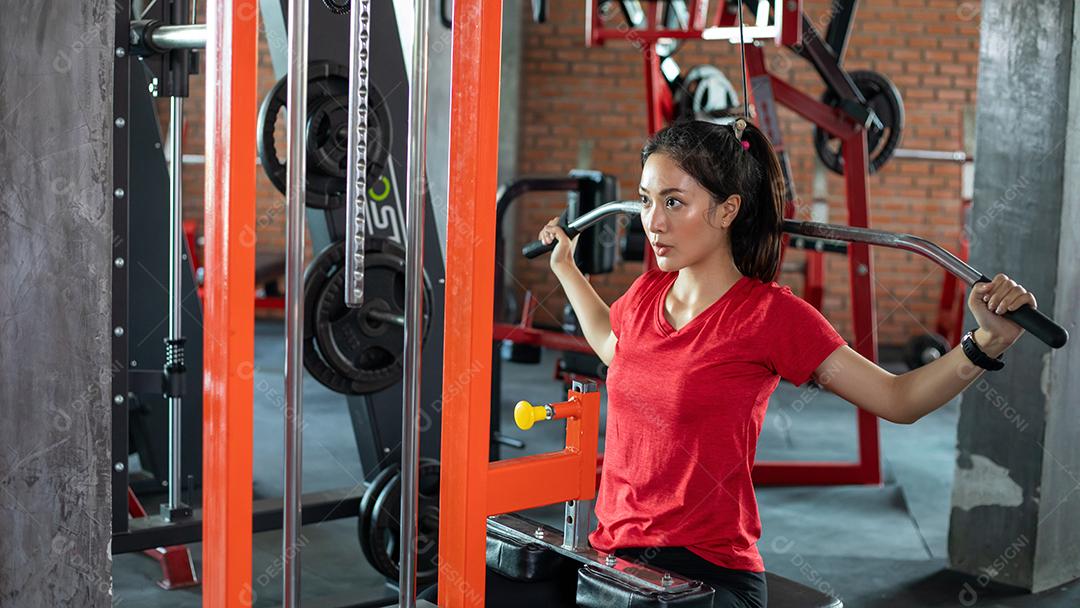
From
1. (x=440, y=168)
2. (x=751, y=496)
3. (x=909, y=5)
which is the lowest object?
(x=751, y=496)

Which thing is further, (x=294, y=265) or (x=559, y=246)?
(x=559, y=246)

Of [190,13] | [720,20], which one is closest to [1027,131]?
[720,20]

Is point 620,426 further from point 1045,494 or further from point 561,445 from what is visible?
point 561,445

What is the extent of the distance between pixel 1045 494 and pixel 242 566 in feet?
8.55

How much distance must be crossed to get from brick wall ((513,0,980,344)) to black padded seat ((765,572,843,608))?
20.3 ft

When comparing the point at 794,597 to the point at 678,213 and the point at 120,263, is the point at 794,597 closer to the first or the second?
the point at 678,213

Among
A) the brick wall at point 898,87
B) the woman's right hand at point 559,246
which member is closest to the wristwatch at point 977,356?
the woman's right hand at point 559,246

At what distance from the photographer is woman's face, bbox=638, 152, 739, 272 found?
1778mm

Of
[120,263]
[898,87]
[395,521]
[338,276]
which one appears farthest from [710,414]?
[898,87]

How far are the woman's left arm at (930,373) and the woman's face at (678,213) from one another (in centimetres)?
27

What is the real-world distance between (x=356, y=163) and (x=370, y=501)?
1.77m

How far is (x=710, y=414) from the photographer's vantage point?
1.75 m

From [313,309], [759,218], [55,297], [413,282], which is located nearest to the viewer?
[413,282]

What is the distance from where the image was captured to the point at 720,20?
473 cm
